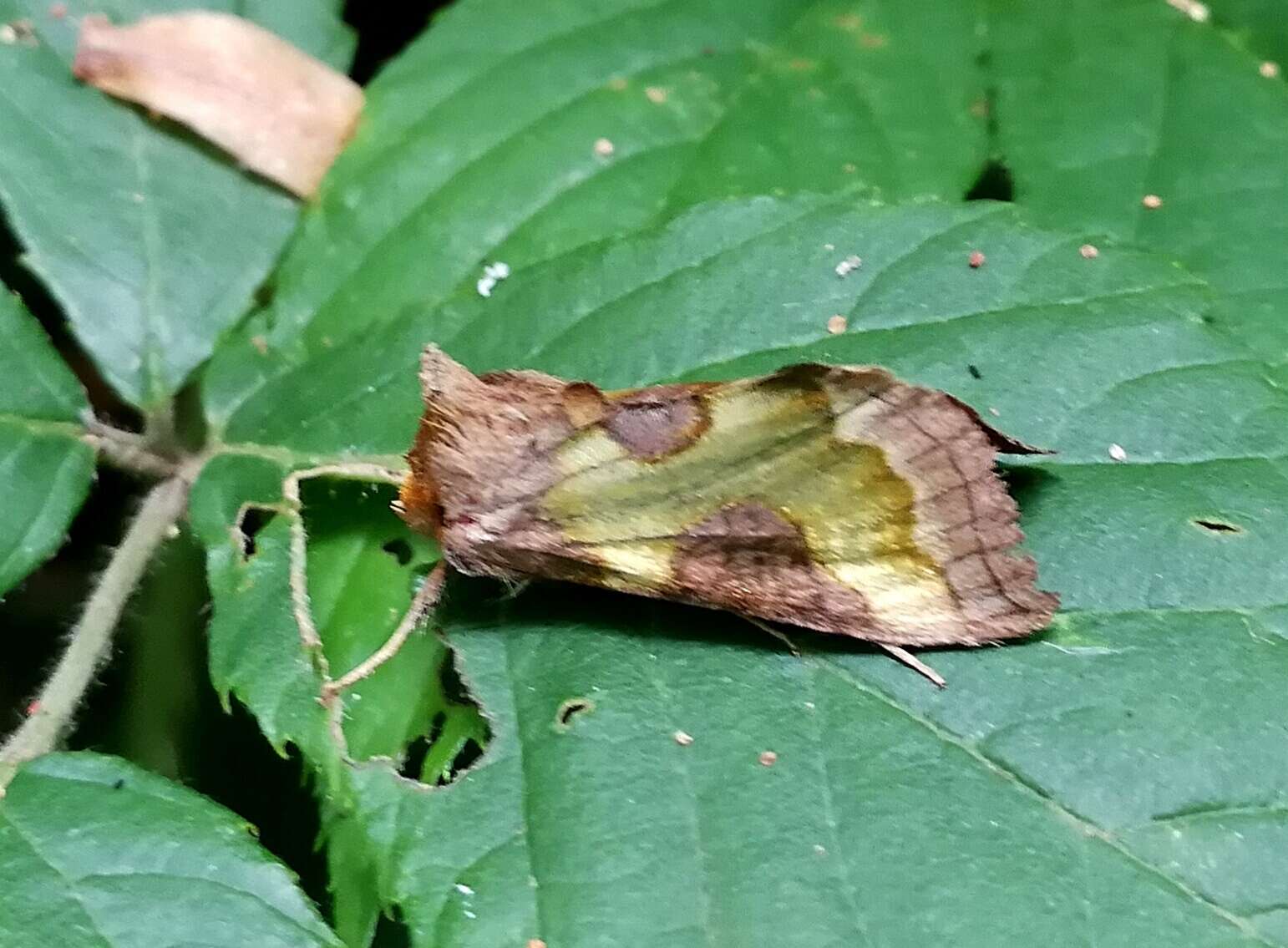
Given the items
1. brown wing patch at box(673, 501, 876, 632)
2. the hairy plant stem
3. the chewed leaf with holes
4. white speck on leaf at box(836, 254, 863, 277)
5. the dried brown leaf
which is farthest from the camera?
the dried brown leaf

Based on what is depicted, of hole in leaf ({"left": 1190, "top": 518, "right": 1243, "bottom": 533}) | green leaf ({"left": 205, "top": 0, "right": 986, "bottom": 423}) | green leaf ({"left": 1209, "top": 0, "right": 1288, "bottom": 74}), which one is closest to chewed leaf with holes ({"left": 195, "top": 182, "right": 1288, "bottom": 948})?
hole in leaf ({"left": 1190, "top": 518, "right": 1243, "bottom": 533})

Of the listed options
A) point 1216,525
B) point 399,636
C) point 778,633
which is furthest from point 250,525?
point 1216,525

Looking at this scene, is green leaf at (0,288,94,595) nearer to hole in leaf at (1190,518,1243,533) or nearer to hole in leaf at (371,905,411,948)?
hole in leaf at (371,905,411,948)

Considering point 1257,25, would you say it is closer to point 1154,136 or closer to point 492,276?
point 1154,136

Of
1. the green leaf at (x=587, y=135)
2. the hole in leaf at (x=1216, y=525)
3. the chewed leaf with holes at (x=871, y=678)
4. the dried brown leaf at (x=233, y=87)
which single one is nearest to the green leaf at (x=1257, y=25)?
the green leaf at (x=587, y=135)

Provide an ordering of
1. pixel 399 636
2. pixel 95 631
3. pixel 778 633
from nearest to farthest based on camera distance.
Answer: pixel 778 633, pixel 399 636, pixel 95 631

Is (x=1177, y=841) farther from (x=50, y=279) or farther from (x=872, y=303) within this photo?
(x=50, y=279)
